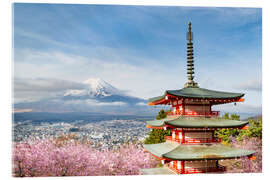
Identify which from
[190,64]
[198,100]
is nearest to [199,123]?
[198,100]

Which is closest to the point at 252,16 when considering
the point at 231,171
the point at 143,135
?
the point at 231,171

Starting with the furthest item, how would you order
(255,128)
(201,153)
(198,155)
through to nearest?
(255,128) < (201,153) < (198,155)

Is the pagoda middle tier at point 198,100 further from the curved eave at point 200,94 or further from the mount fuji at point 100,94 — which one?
the mount fuji at point 100,94

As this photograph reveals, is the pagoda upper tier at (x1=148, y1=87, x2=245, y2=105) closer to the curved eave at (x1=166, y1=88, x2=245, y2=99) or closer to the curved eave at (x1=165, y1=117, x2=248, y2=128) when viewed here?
the curved eave at (x1=166, y1=88, x2=245, y2=99)

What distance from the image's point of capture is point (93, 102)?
11.3 m

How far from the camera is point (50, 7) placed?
8.98 meters

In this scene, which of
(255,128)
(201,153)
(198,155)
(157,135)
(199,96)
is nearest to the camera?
(198,155)

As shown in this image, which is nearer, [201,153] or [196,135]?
[201,153]

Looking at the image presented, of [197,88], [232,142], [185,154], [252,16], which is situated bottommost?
[232,142]

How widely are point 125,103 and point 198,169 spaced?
5.62 metres

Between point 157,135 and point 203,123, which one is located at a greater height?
point 203,123

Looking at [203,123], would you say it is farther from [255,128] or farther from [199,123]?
[255,128]

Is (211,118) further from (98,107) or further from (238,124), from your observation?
(98,107)

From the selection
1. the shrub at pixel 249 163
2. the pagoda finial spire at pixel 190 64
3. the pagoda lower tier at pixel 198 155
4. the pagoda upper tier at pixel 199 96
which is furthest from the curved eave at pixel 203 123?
the shrub at pixel 249 163
